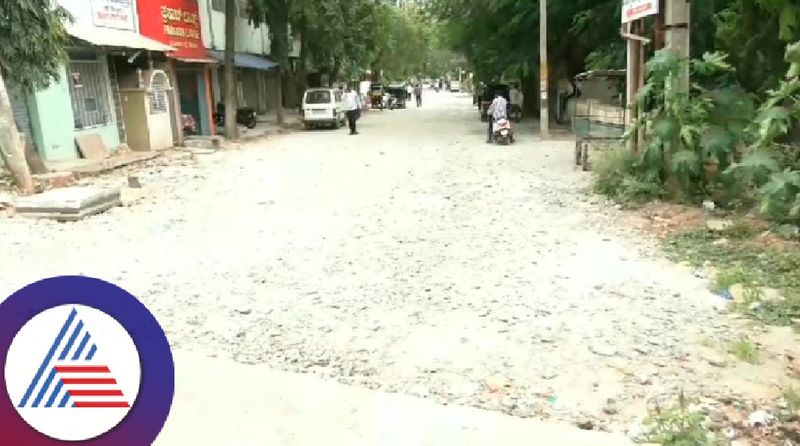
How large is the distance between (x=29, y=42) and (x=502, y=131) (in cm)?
1125

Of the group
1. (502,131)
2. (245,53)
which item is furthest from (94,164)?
(245,53)

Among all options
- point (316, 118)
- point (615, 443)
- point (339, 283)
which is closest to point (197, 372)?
point (339, 283)

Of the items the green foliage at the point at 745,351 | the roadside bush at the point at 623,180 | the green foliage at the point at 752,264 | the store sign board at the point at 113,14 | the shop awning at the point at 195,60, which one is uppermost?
the store sign board at the point at 113,14

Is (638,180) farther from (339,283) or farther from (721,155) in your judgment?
(339,283)

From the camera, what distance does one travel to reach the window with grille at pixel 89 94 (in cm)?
1571

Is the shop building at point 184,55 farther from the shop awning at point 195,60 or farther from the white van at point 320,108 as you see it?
the white van at point 320,108

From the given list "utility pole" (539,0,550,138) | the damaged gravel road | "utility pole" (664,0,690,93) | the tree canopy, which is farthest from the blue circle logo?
"utility pole" (539,0,550,138)

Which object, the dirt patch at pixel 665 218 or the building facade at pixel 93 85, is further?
the building facade at pixel 93 85

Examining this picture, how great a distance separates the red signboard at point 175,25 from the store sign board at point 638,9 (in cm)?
1339

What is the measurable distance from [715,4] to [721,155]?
359 inches

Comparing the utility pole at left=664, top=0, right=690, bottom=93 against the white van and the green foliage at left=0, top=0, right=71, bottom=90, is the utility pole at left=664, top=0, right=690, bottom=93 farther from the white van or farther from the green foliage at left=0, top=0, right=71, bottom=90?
the white van

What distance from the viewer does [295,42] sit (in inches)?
1474

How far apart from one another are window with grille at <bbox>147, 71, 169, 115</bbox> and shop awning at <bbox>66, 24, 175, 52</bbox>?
30.1 inches

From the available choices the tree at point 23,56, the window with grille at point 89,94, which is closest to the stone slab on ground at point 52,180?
the tree at point 23,56
